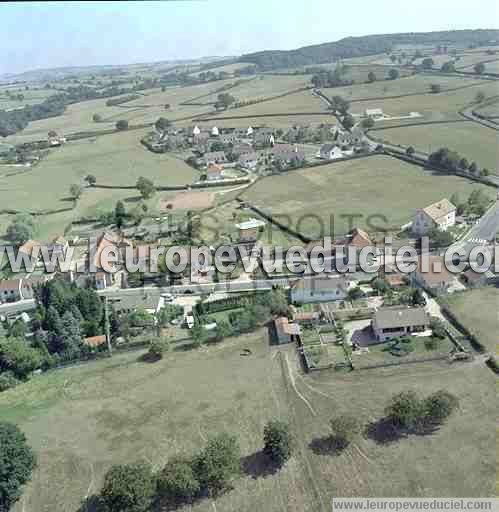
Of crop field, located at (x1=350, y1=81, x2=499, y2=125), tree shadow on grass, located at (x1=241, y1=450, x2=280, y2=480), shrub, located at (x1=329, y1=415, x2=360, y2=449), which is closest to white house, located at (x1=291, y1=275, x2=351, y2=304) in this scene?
shrub, located at (x1=329, y1=415, x2=360, y2=449)

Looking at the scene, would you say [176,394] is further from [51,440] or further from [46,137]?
[46,137]

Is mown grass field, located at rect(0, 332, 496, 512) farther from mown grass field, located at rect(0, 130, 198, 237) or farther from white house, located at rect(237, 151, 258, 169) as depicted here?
white house, located at rect(237, 151, 258, 169)

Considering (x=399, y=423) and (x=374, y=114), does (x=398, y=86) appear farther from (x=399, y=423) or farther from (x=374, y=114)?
(x=399, y=423)

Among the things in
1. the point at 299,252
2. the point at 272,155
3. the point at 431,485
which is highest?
the point at 272,155

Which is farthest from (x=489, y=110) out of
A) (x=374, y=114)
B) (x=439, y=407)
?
(x=439, y=407)

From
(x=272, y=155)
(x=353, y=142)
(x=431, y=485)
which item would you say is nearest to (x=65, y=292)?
(x=431, y=485)

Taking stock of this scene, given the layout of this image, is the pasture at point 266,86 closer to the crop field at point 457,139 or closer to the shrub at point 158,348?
the crop field at point 457,139
